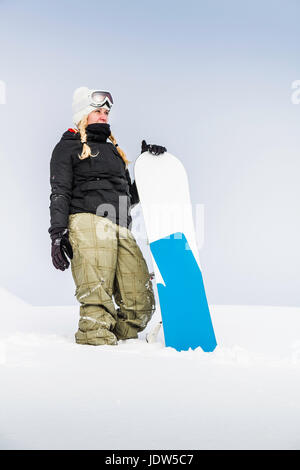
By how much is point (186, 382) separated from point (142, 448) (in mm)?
571

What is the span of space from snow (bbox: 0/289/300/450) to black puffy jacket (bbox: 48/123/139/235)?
0.69 metres

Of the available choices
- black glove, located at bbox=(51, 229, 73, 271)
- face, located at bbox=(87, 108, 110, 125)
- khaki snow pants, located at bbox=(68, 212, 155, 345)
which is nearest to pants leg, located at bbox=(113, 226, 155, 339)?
khaki snow pants, located at bbox=(68, 212, 155, 345)

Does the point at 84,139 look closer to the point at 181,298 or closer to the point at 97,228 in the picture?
the point at 97,228

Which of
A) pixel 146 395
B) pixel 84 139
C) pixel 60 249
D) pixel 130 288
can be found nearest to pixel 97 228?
pixel 60 249

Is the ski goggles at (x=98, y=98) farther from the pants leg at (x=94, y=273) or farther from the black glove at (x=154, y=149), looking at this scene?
the pants leg at (x=94, y=273)

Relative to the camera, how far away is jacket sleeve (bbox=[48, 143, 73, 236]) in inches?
96.5

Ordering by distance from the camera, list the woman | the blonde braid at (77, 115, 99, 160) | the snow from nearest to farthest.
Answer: the snow < the woman < the blonde braid at (77, 115, 99, 160)

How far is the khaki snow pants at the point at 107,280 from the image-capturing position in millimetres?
2426

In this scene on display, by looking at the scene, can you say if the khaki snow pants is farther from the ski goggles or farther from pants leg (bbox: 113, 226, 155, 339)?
the ski goggles

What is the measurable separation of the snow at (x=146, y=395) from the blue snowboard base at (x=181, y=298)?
0.11m

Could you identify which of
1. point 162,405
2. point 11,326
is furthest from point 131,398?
point 11,326

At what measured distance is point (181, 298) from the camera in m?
2.37

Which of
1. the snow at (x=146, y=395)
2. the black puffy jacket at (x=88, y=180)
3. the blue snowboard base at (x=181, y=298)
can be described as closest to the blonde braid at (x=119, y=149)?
the black puffy jacket at (x=88, y=180)

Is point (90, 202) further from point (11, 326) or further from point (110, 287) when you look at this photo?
point (11, 326)
